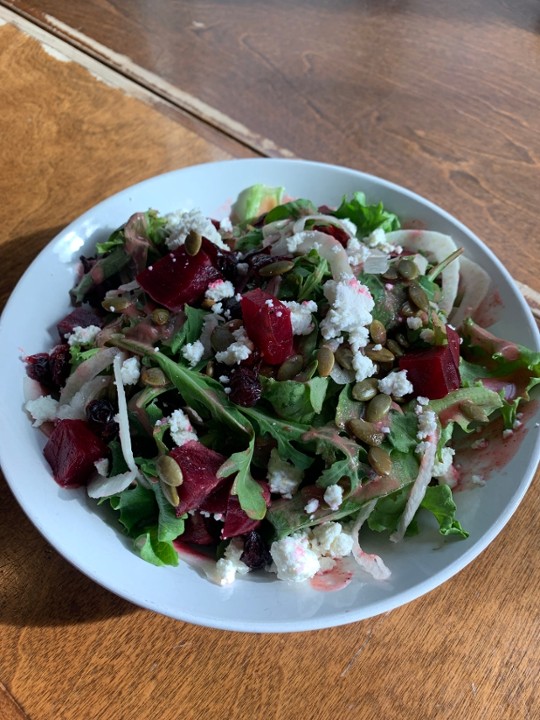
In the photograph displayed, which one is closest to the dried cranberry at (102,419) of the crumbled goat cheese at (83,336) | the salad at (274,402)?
the salad at (274,402)

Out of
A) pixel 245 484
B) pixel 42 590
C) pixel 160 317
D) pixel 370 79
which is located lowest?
pixel 42 590

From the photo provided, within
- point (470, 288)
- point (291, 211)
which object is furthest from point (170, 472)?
point (470, 288)

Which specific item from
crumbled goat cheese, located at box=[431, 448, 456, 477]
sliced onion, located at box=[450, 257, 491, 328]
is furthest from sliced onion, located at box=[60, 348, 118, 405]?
sliced onion, located at box=[450, 257, 491, 328]

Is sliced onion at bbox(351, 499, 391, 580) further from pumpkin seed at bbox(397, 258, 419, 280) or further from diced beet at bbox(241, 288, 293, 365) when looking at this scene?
pumpkin seed at bbox(397, 258, 419, 280)

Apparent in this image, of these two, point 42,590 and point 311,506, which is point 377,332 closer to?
point 311,506

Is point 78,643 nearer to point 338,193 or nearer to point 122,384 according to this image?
point 122,384

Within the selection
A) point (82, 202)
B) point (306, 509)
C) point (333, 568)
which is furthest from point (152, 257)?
point (333, 568)

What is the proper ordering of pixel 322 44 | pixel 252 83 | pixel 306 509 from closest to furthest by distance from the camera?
1. pixel 306 509
2. pixel 252 83
3. pixel 322 44
